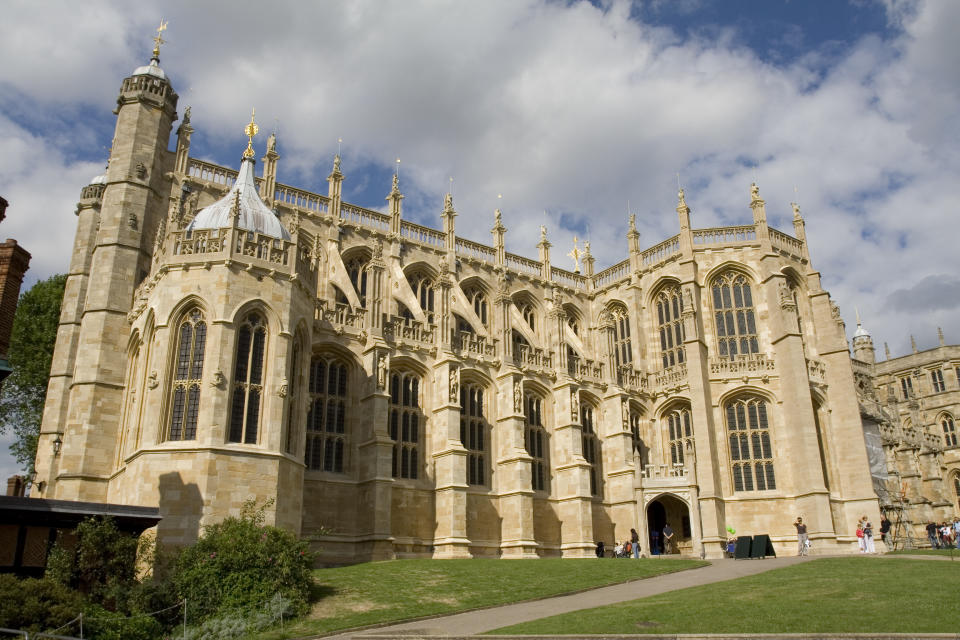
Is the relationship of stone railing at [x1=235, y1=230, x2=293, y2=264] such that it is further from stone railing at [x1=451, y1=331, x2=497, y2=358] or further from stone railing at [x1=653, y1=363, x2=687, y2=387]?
stone railing at [x1=653, y1=363, x2=687, y2=387]

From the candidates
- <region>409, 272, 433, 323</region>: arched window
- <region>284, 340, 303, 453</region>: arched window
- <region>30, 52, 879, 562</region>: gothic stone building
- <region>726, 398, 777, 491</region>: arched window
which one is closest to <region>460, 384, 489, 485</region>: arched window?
<region>30, 52, 879, 562</region>: gothic stone building

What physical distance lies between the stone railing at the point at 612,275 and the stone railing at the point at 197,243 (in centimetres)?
2674

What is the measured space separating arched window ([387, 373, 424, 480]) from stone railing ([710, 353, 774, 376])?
52.7ft

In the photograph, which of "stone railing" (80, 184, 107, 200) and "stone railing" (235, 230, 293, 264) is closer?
"stone railing" (235, 230, 293, 264)

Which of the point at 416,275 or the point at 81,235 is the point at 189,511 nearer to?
the point at 81,235

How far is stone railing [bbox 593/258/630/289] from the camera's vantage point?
1806 inches

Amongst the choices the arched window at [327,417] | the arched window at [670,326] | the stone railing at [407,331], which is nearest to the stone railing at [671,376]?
the arched window at [670,326]

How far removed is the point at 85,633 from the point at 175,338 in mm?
10541

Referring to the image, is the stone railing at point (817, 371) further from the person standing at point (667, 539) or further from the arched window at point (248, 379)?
the arched window at point (248, 379)

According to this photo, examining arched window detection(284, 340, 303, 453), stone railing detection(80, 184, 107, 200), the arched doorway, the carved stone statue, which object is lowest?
the arched doorway

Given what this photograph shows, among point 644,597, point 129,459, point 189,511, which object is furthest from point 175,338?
point 644,597

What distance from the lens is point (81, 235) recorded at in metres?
33.4

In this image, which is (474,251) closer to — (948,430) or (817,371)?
(817,371)

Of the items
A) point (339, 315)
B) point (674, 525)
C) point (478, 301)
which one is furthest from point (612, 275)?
point (339, 315)
